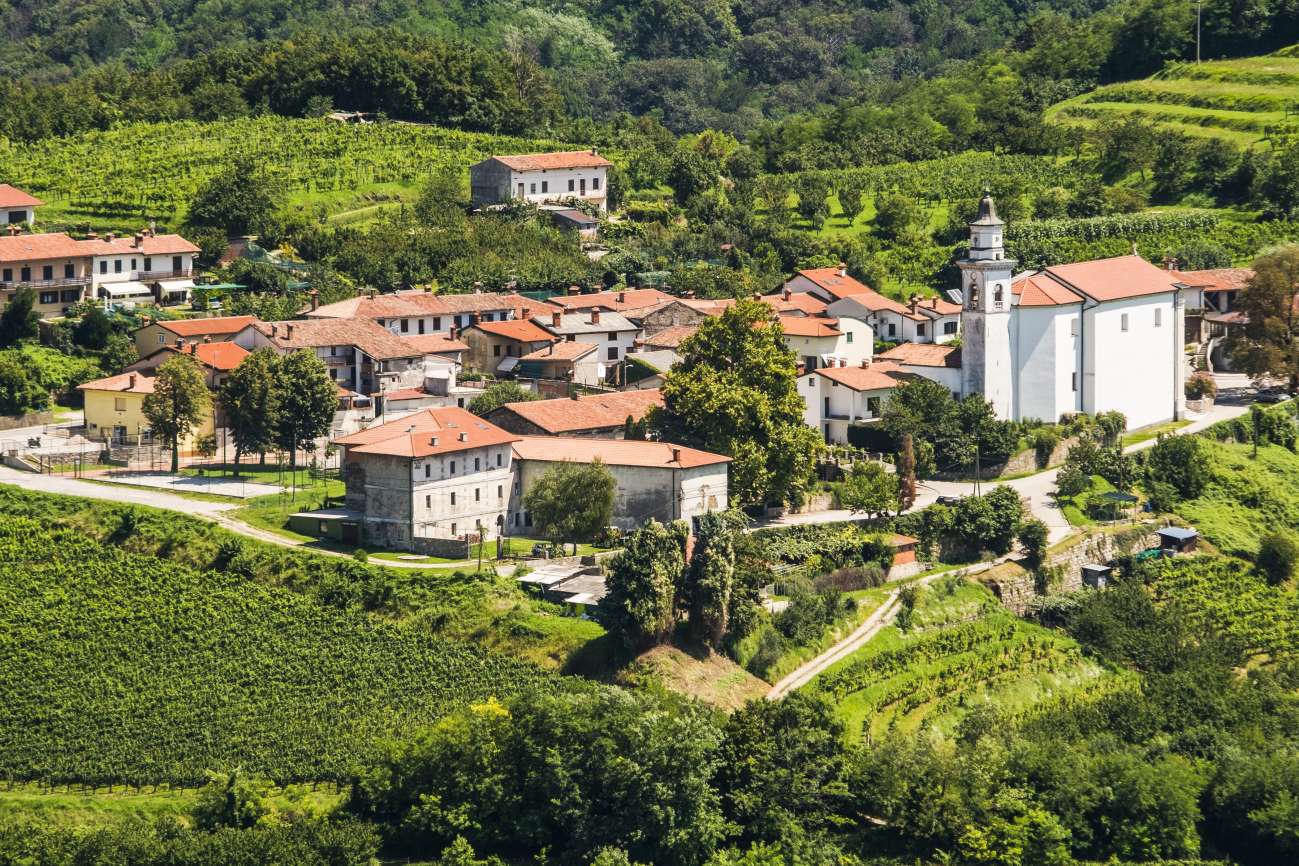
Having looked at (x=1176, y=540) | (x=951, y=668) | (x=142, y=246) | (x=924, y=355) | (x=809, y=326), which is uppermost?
(x=142, y=246)

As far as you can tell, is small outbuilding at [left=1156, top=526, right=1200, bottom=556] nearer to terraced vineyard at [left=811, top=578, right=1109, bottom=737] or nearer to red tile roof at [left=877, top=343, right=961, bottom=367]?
terraced vineyard at [left=811, top=578, right=1109, bottom=737]

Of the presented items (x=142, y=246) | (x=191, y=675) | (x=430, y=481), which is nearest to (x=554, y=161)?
(x=142, y=246)

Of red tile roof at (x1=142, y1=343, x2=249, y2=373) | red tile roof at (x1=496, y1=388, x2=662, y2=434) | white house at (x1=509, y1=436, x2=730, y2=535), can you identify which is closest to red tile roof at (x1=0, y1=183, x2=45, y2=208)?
red tile roof at (x1=142, y1=343, x2=249, y2=373)

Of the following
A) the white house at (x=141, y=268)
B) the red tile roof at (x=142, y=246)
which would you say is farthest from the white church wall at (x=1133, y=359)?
the red tile roof at (x=142, y=246)

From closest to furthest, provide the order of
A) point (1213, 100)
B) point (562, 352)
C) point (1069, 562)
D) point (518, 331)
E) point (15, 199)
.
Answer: point (1069, 562), point (562, 352), point (518, 331), point (15, 199), point (1213, 100)

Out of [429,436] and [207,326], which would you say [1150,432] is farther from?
[207,326]

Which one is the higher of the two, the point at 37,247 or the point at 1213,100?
the point at 1213,100

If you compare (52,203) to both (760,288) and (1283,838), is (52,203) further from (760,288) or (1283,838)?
(1283,838)
